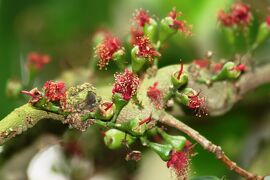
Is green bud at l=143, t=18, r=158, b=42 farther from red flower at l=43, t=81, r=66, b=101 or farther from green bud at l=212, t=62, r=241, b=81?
red flower at l=43, t=81, r=66, b=101

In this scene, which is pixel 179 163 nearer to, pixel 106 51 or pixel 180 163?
pixel 180 163

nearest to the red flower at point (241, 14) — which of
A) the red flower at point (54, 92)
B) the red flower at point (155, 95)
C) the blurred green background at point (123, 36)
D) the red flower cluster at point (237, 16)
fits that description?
the red flower cluster at point (237, 16)

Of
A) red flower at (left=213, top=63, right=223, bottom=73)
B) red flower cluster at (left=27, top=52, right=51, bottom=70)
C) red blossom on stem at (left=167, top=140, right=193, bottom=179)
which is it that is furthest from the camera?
red flower cluster at (left=27, top=52, right=51, bottom=70)

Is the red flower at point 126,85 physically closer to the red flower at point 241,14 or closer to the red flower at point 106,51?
the red flower at point 106,51

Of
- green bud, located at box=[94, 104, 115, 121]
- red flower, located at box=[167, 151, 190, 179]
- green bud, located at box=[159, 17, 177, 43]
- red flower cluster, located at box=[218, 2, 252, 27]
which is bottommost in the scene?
red flower, located at box=[167, 151, 190, 179]

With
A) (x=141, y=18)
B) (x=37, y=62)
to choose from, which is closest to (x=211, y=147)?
(x=141, y=18)

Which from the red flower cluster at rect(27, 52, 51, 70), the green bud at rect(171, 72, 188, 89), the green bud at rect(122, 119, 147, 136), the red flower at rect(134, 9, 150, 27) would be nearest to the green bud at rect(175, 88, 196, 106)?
the green bud at rect(171, 72, 188, 89)

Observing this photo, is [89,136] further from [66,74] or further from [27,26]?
[27,26]
